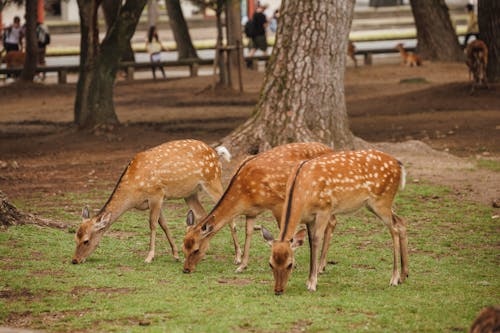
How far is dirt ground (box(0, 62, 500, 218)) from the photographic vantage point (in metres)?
15.5

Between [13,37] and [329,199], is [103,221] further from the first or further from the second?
[13,37]

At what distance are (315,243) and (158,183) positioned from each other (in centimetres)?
205

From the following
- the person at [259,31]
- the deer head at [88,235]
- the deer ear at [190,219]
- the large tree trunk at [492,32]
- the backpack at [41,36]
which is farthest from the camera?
the person at [259,31]

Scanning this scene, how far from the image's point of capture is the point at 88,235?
9891 mm

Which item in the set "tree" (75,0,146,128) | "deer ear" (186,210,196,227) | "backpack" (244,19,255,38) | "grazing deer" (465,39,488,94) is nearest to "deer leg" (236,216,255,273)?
"deer ear" (186,210,196,227)

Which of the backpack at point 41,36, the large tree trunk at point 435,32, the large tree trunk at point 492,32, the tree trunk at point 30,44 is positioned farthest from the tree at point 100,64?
the backpack at point 41,36

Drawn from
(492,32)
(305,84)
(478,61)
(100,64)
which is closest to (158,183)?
(305,84)

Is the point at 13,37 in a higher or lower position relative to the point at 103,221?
higher

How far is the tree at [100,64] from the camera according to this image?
20.1 m

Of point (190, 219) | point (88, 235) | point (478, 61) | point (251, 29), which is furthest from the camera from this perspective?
point (251, 29)

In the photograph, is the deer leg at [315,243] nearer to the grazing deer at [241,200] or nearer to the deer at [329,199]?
the deer at [329,199]

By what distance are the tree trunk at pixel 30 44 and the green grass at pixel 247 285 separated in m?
17.6

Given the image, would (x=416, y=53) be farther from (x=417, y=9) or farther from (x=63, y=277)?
(x=63, y=277)

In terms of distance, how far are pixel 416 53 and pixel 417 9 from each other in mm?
2117
